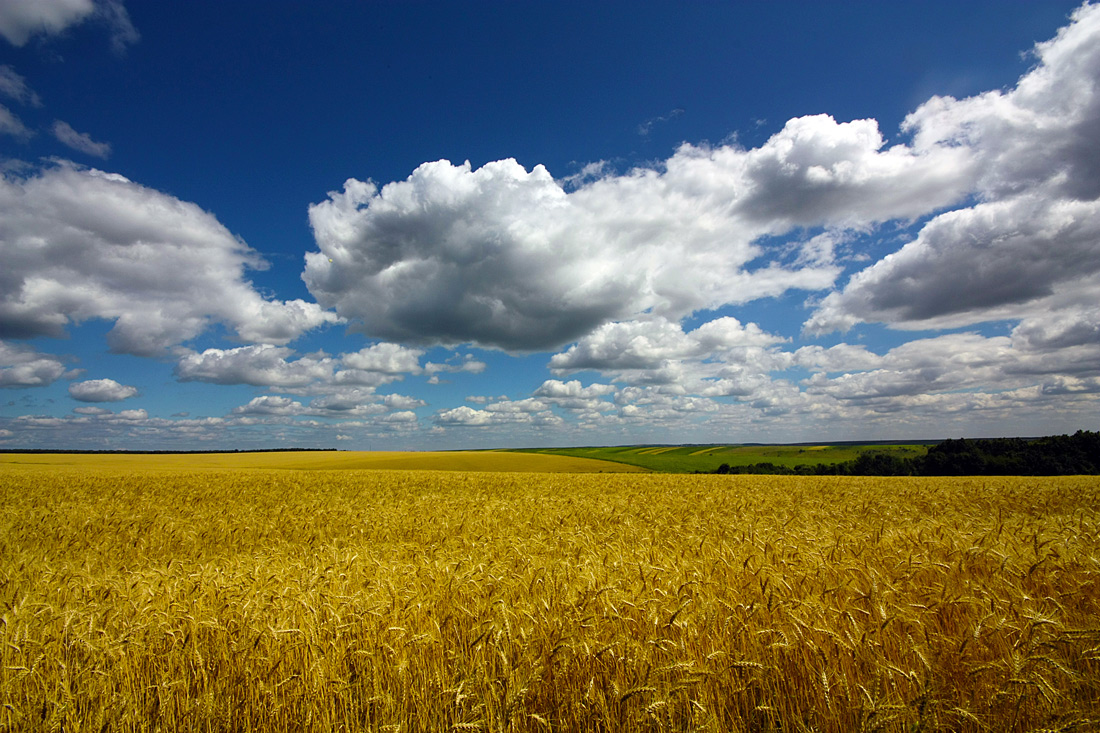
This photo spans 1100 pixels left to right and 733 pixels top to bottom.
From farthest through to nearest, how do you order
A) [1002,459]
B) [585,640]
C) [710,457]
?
[710,457], [1002,459], [585,640]

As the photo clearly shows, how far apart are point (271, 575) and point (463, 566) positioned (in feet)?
6.82

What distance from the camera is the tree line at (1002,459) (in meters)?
44.7

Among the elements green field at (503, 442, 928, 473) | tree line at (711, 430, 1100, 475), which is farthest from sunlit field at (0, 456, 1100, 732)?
green field at (503, 442, 928, 473)

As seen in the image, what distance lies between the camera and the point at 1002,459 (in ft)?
154

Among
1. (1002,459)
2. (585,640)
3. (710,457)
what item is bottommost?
(710,457)

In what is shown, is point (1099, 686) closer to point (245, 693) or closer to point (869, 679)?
point (869, 679)

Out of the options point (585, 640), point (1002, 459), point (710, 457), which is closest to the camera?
point (585, 640)

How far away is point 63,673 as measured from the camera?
3.17 meters

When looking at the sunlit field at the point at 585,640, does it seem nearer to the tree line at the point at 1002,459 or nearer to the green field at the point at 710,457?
the tree line at the point at 1002,459

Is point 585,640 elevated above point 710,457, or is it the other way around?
point 585,640

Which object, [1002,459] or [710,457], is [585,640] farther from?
[710,457]

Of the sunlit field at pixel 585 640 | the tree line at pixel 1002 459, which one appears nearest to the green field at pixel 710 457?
the tree line at pixel 1002 459

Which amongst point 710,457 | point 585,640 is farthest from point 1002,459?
point 585,640

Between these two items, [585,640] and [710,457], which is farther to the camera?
[710,457]
